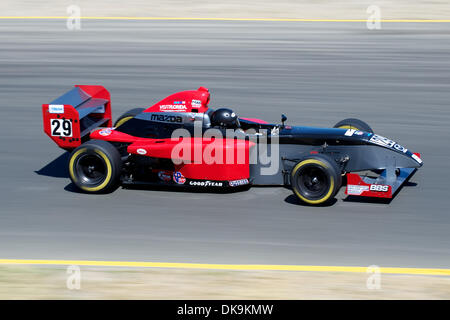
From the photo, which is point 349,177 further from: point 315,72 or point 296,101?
point 315,72

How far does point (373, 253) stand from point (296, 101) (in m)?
7.00

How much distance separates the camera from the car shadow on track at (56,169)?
9.88m

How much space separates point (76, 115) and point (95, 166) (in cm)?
76

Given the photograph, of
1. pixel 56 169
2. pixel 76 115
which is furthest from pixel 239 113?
pixel 76 115

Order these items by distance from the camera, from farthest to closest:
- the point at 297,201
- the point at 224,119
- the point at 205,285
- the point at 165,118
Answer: the point at 165,118
the point at 224,119
the point at 297,201
the point at 205,285

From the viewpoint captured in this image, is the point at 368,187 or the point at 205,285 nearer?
the point at 205,285

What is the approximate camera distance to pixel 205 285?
6.31 metres

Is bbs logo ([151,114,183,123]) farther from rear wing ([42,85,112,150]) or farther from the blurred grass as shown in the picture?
the blurred grass

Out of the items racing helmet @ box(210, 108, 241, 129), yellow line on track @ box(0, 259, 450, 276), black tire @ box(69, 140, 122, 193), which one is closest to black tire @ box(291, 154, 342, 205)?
racing helmet @ box(210, 108, 241, 129)

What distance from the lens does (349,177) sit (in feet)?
27.2

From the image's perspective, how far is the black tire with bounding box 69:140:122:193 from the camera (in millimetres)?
8766

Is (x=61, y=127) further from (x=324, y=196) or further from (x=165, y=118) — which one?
(x=324, y=196)

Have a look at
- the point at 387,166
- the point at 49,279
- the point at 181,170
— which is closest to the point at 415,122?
the point at 387,166

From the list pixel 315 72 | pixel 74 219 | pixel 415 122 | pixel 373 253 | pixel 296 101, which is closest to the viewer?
pixel 373 253
